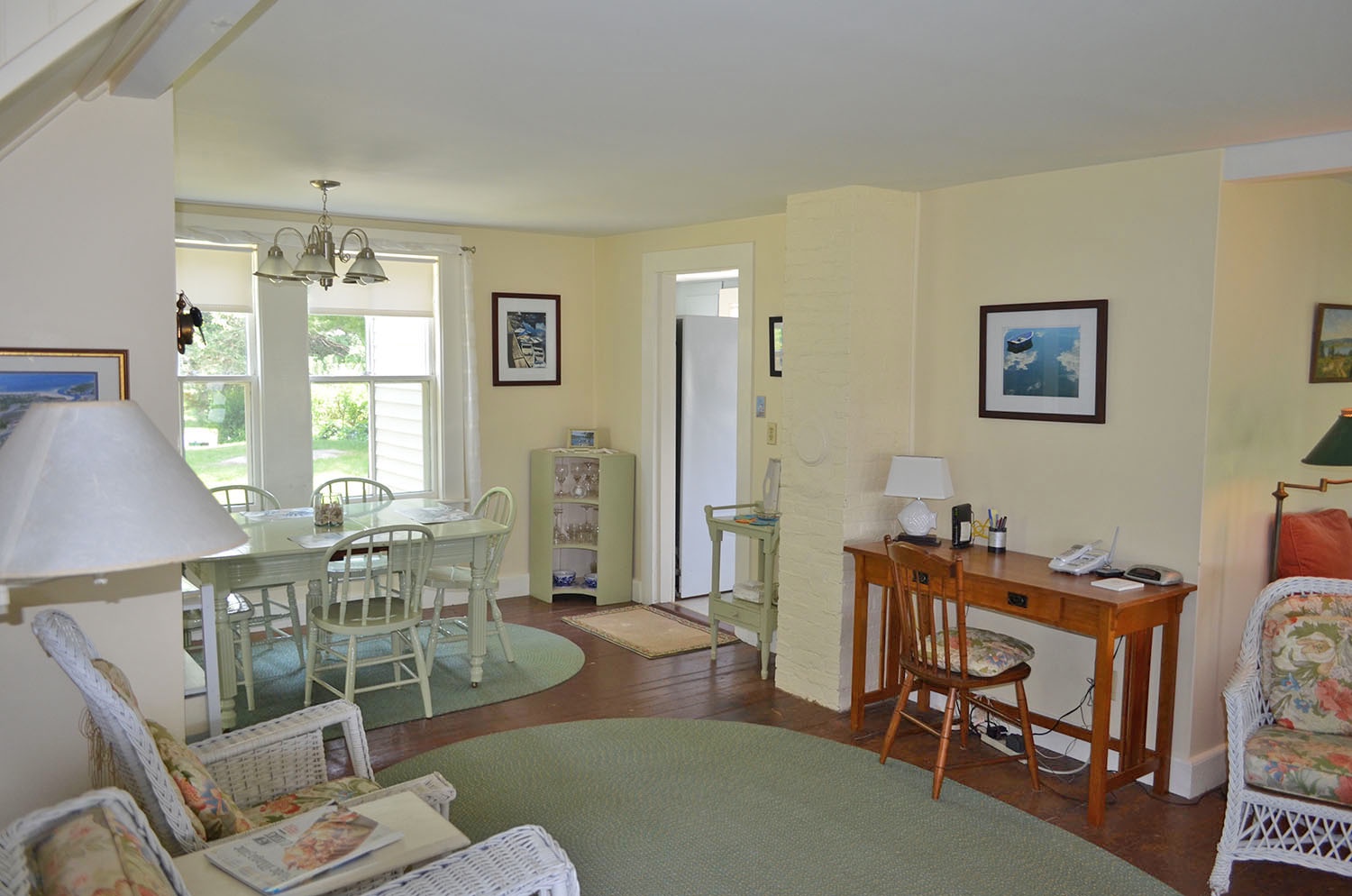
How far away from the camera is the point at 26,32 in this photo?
5.16 ft

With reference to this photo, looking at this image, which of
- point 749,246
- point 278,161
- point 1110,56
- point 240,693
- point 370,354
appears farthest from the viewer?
point 370,354

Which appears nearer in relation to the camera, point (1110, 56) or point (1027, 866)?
point (1110, 56)

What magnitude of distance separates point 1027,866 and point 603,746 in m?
1.66

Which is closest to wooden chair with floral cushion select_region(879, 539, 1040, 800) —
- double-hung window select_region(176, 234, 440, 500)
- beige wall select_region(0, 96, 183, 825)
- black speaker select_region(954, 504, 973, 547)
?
black speaker select_region(954, 504, 973, 547)

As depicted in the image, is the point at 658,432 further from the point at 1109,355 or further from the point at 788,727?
the point at 1109,355

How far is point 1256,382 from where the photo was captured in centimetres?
367

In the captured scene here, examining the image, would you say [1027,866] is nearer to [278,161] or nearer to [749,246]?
[749,246]

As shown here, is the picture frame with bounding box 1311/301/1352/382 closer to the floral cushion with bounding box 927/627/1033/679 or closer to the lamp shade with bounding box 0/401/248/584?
the floral cushion with bounding box 927/627/1033/679

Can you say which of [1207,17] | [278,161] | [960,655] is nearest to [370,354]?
[278,161]

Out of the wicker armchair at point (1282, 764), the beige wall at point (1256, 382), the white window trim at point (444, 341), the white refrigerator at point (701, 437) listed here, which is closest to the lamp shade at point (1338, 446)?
the beige wall at point (1256, 382)

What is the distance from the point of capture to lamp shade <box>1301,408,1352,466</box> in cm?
333

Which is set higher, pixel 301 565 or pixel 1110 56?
pixel 1110 56

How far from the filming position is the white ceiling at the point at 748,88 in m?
2.19

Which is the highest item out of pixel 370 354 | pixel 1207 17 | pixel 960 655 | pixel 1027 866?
pixel 1207 17
